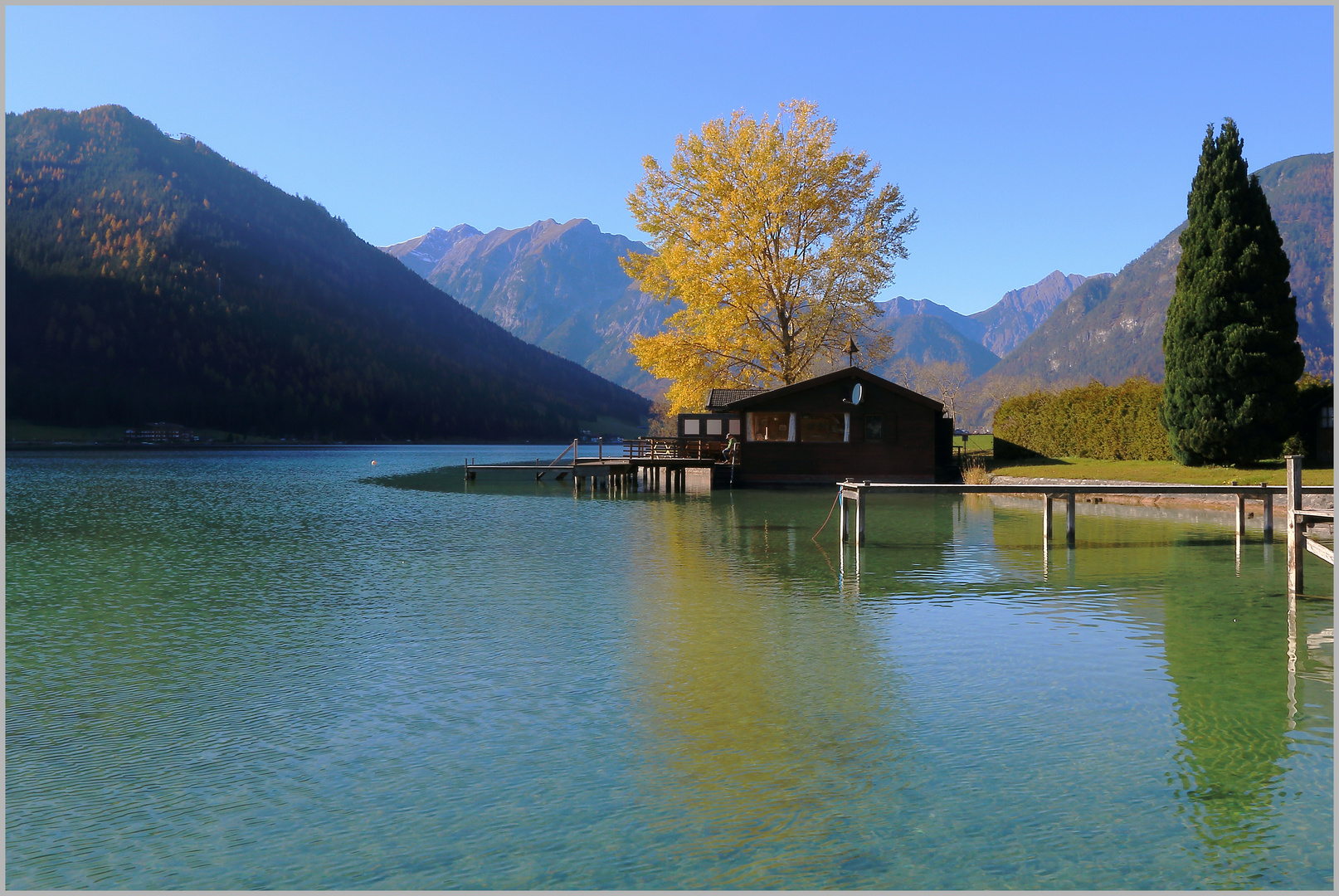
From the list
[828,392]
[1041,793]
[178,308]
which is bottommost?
[1041,793]

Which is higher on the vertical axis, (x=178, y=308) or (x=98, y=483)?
(x=178, y=308)

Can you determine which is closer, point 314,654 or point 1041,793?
point 1041,793

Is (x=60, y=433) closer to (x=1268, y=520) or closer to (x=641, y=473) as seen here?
(x=641, y=473)

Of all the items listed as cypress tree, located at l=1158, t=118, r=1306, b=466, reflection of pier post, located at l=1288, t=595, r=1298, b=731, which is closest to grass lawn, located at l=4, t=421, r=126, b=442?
cypress tree, located at l=1158, t=118, r=1306, b=466

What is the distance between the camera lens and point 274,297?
192000mm

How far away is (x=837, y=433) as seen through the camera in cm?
4062

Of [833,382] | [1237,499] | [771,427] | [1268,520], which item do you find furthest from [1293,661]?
[771,427]

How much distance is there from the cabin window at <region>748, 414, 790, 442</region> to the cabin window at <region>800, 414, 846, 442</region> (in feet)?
2.19

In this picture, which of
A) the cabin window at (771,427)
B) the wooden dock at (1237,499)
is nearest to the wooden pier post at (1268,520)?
the wooden dock at (1237,499)

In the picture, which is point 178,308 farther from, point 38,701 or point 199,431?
point 38,701

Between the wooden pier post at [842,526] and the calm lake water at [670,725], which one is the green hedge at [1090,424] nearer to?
the wooden pier post at [842,526]

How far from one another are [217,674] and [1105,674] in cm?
932

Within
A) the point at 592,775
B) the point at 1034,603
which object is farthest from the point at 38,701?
the point at 1034,603

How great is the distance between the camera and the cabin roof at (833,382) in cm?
3934
